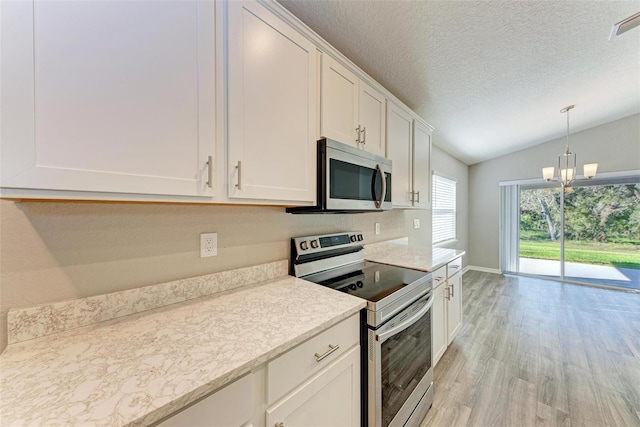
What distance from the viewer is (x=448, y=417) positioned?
1.60 metres

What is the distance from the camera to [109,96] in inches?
28.0

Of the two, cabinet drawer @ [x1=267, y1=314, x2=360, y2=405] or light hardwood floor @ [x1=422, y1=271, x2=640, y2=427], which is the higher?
cabinet drawer @ [x1=267, y1=314, x2=360, y2=405]

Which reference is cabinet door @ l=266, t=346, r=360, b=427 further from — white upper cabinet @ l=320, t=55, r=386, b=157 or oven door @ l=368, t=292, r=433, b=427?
white upper cabinet @ l=320, t=55, r=386, b=157

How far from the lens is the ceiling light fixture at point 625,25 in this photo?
1.67 meters

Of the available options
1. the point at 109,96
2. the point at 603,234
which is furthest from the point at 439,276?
the point at 603,234

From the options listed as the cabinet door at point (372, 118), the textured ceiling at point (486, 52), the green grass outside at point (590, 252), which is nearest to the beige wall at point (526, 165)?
the green grass outside at point (590, 252)

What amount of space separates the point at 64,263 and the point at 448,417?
224 cm

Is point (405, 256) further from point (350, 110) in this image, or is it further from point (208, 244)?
point (208, 244)

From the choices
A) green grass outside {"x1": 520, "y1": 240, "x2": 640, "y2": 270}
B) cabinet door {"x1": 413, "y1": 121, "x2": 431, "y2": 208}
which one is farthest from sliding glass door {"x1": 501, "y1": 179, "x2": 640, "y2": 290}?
cabinet door {"x1": 413, "y1": 121, "x2": 431, "y2": 208}

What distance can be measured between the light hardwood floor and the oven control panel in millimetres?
1251

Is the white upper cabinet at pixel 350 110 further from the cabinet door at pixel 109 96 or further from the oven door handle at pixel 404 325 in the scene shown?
the oven door handle at pixel 404 325

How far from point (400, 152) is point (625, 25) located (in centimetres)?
175

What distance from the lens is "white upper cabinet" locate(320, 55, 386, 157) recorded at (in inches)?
55.2

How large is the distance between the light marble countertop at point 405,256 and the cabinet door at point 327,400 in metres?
0.92
